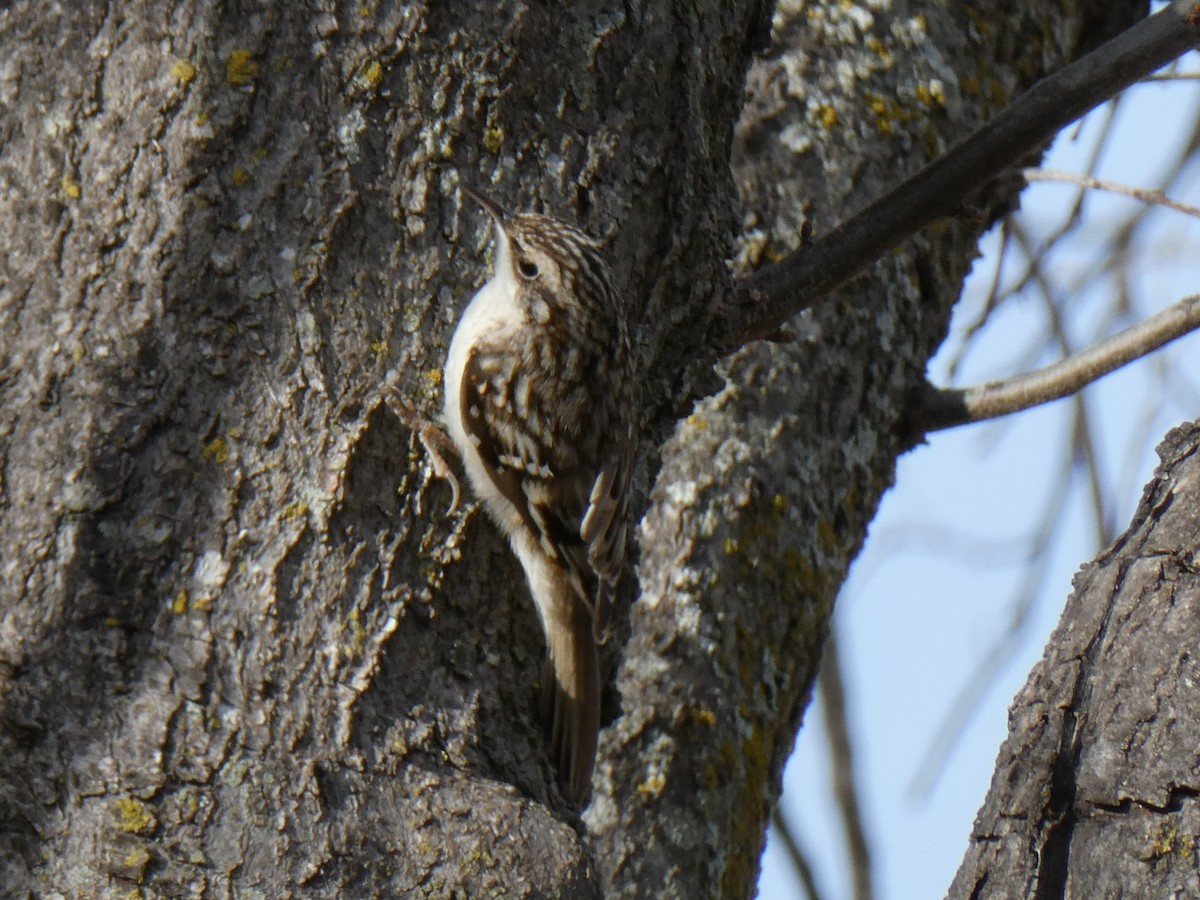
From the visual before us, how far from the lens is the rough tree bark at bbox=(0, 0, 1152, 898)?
5.16 feet

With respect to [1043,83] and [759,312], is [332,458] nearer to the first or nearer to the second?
[759,312]

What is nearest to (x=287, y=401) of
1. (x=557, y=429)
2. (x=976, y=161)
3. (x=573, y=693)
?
(x=573, y=693)

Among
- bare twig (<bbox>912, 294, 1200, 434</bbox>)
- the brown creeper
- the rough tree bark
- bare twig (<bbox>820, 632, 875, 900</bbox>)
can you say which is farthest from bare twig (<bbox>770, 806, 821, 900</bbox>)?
the rough tree bark

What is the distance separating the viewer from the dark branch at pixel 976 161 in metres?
2.21

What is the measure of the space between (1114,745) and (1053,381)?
1.13m

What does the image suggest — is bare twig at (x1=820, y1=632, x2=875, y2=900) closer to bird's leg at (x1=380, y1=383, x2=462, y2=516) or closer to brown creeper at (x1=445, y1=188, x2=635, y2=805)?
brown creeper at (x1=445, y1=188, x2=635, y2=805)

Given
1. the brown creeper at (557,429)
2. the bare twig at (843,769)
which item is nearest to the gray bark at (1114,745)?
the brown creeper at (557,429)

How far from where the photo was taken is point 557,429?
95.7 inches

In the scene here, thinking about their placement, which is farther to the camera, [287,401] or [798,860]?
[798,860]

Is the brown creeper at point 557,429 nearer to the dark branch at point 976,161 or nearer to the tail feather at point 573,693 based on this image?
the tail feather at point 573,693

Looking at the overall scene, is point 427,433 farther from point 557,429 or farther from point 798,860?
point 798,860

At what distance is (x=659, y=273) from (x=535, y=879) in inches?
33.5

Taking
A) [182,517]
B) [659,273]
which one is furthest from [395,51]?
[182,517]

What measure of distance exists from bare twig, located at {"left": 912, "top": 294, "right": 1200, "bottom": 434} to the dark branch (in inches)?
13.7
